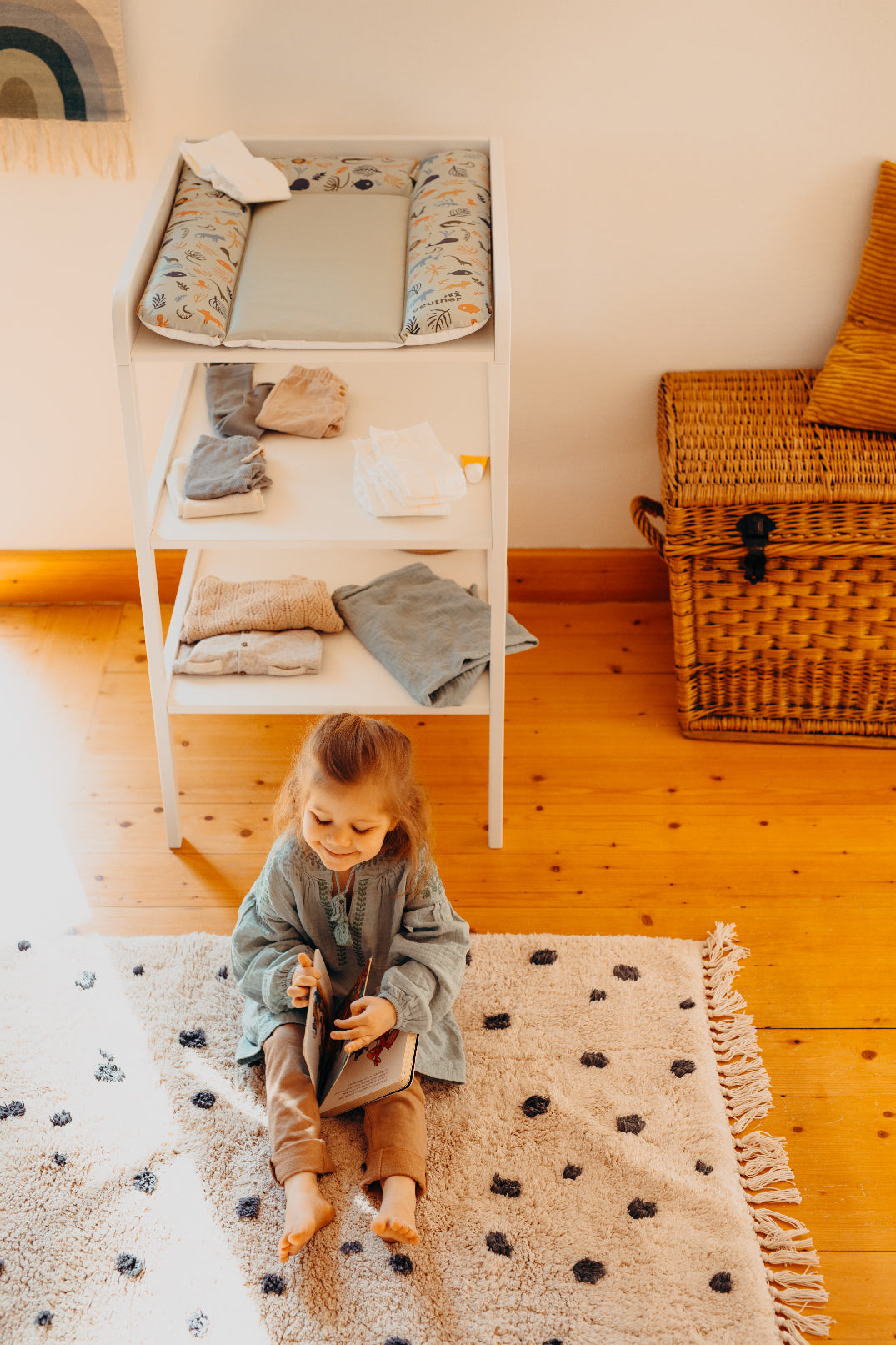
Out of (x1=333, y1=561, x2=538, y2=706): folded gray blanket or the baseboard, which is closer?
(x1=333, y1=561, x2=538, y2=706): folded gray blanket

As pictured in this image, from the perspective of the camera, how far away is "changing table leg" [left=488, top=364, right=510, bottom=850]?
1558 millimetres

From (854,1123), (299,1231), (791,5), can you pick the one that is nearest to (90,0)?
(791,5)

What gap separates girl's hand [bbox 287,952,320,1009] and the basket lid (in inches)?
36.4

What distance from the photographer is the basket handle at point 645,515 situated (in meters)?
2.19

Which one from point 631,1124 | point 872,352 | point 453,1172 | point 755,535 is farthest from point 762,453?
Result: point 453,1172

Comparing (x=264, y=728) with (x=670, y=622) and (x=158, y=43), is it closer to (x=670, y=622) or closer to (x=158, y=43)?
(x=670, y=622)

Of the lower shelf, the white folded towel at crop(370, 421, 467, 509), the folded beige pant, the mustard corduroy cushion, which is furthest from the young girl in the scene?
the mustard corduroy cushion

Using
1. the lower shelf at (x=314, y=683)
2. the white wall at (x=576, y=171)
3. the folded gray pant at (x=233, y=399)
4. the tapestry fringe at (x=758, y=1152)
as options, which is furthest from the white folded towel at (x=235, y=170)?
the tapestry fringe at (x=758, y=1152)

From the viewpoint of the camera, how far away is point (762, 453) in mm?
1932

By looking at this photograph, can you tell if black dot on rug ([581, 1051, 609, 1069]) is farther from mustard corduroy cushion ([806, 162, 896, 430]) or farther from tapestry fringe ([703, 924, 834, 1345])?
mustard corduroy cushion ([806, 162, 896, 430])

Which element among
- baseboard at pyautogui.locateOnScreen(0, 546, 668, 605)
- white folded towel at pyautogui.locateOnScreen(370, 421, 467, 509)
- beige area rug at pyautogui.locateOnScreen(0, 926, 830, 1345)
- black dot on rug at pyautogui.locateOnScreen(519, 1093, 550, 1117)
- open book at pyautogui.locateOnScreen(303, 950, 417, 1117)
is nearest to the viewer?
beige area rug at pyautogui.locateOnScreen(0, 926, 830, 1345)

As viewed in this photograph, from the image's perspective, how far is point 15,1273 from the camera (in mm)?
1391

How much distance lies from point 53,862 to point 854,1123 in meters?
1.21

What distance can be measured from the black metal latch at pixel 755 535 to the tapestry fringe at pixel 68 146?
113cm
